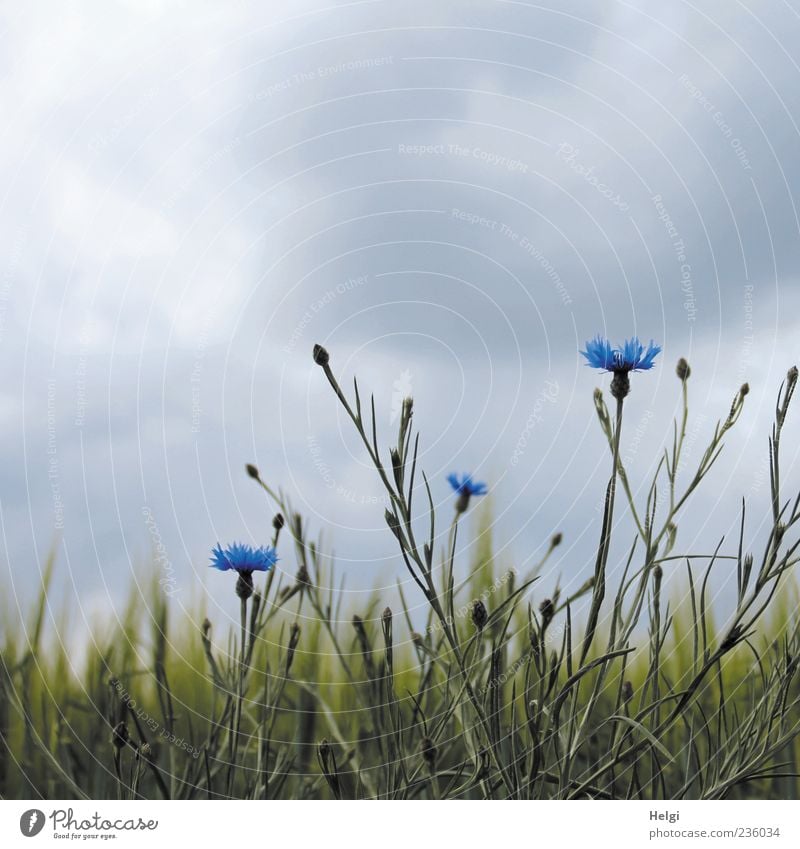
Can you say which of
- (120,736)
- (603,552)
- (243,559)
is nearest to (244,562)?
(243,559)

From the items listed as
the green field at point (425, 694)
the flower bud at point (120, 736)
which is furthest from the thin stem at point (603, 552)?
the flower bud at point (120, 736)

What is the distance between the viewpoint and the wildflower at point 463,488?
→ 30.1 inches

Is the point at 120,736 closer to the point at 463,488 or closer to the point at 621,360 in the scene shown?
the point at 463,488

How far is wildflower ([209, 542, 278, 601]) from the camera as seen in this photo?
73 cm

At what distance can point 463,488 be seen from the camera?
30.3 inches

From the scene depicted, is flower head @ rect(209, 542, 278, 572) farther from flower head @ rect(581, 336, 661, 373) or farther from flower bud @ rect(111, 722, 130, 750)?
flower head @ rect(581, 336, 661, 373)

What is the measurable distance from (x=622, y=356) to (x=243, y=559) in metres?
0.39

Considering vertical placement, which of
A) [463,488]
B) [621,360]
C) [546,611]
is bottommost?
[546,611]

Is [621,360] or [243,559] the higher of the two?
[621,360]

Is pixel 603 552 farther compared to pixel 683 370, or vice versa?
pixel 683 370

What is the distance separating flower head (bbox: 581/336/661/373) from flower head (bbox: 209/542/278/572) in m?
0.35

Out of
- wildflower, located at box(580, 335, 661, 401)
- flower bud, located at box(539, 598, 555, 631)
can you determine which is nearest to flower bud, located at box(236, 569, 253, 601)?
flower bud, located at box(539, 598, 555, 631)

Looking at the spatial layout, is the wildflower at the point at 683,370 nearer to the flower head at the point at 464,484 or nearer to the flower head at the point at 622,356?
the flower head at the point at 622,356
